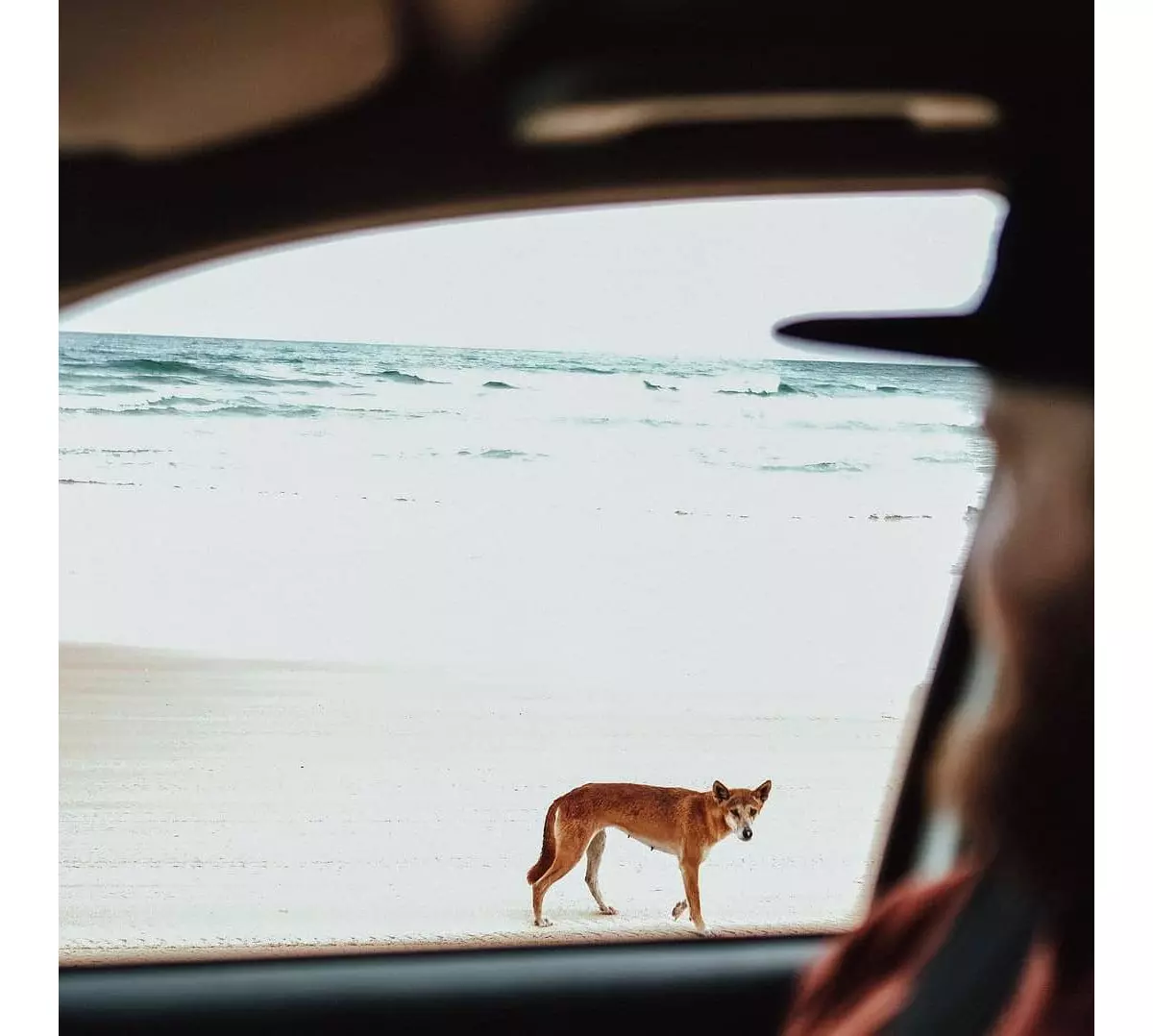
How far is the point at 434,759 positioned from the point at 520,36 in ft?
4.45

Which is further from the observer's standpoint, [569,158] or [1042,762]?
[1042,762]

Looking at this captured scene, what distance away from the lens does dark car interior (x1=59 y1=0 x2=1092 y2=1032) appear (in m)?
2.24

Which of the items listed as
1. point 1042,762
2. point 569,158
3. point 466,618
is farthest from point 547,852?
point 569,158

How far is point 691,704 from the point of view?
239cm

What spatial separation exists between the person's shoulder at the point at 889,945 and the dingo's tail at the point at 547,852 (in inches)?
21.7

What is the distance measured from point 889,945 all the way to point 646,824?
21.5 inches

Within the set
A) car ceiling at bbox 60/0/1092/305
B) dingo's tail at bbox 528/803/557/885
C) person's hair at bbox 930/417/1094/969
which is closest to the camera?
car ceiling at bbox 60/0/1092/305

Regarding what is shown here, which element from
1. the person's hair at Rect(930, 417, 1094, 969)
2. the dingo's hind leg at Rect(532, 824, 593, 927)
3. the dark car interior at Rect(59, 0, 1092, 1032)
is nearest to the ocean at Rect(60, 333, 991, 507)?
the dark car interior at Rect(59, 0, 1092, 1032)

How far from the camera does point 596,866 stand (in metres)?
2.36

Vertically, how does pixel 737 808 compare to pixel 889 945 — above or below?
above

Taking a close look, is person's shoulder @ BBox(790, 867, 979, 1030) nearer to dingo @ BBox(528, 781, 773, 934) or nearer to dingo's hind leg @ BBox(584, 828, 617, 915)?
dingo @ BBox(528, 781, 773, 934)

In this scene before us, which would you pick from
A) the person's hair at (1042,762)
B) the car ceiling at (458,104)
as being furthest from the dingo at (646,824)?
the car ceiling at (458,104)

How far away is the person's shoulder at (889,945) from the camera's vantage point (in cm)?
239

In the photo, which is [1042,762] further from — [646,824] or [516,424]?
[516,424]
